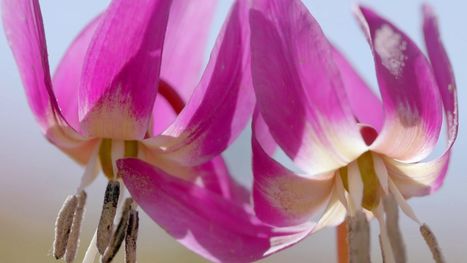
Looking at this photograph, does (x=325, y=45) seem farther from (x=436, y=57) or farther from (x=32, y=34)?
(x=32, y=34)

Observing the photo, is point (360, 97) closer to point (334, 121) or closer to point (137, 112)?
point (334, 121)

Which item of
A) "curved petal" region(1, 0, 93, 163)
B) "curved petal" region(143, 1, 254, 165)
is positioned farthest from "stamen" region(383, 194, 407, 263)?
"curved petal" region(1, 0, 93, 163)

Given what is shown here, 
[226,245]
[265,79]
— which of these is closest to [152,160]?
[226,245]

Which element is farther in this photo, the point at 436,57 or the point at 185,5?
the point at 185,5

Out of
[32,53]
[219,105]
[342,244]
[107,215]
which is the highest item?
[32,53]

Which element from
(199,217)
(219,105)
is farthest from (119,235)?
(219,105)

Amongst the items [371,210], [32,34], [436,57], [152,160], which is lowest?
[371,210]

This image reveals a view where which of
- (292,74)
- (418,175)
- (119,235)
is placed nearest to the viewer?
(292,74)
